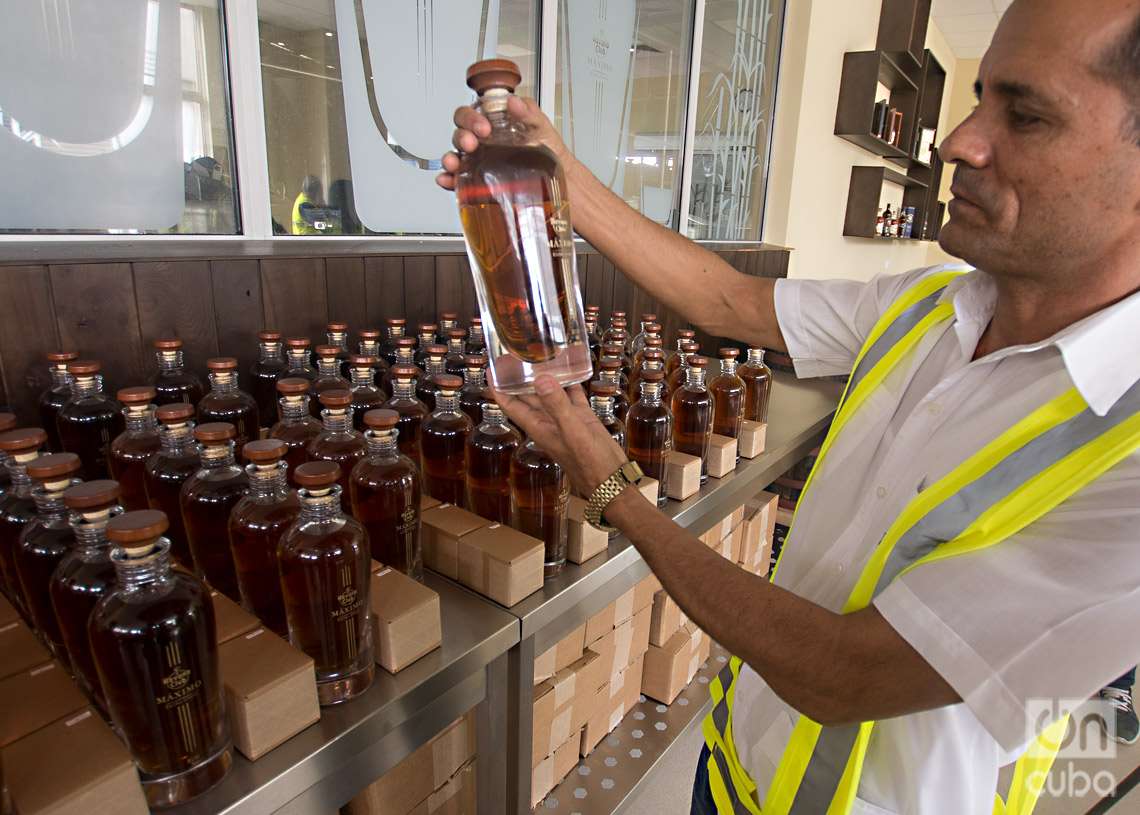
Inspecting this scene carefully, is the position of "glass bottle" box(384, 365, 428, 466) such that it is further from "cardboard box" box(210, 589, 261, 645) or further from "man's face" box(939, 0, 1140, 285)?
"man's face" box(939, 0, 1140, 285)

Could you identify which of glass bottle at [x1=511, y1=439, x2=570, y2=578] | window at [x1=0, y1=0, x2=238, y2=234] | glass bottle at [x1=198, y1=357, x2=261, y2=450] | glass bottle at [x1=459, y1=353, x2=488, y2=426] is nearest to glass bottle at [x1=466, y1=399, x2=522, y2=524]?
glass bottle at [x1=511, y1=439, x2=570, y2=578]

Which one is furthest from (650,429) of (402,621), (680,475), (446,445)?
(402,621)

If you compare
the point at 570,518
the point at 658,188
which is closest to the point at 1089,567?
the point at 570,518

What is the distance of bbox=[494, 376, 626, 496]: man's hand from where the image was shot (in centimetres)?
80

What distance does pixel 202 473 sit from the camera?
30.0 inches

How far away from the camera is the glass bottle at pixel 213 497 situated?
73cm

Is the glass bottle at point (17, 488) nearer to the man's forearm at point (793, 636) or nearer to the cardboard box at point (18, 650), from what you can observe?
the cardboard box at point (18, 650)

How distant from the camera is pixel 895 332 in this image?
946 millimetres

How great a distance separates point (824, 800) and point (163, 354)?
45.0 inches

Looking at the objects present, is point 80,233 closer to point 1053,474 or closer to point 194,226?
point 194,226

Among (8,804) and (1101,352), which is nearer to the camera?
(8,804)

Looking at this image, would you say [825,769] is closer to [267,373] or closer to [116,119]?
[267,373]

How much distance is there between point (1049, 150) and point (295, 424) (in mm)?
926

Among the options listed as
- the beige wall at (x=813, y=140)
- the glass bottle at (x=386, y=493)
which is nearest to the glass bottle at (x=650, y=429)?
the glass bottle at (x=386, y=493)
